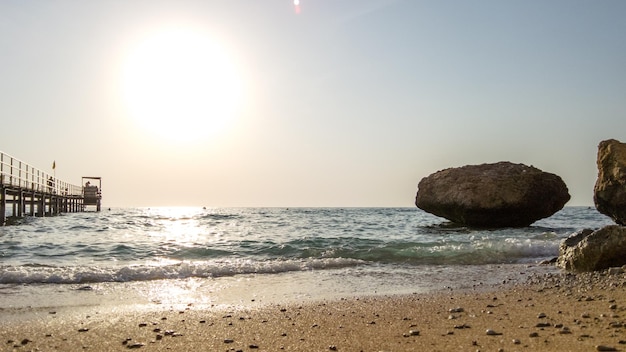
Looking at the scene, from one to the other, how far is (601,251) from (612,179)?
4548mm

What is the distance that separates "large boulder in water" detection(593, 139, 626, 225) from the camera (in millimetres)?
12312

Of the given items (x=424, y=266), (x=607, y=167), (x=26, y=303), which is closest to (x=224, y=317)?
(x=26, y=303)

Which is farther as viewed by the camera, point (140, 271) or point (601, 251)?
point (140, 271)

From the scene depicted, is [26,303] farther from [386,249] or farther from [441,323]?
[386,249]

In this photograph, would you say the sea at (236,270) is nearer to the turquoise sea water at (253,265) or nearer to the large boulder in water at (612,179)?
the turquoise sea water at (253,265)

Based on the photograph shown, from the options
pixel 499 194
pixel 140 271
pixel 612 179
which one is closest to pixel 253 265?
pixel 140 271

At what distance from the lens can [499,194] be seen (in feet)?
70.4

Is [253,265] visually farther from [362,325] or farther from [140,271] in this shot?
[362,325]

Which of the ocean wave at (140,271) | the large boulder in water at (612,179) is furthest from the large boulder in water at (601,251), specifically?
the ocean wave at (140,271)

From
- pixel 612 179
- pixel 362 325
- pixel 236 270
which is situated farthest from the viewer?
pixel 612 179

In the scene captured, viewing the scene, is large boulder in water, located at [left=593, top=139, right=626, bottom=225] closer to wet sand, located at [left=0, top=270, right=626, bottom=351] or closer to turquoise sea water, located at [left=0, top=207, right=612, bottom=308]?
turquoise sea water, located at [left=0, top=207, right=612, bottom=308]

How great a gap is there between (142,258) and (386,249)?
711 cm

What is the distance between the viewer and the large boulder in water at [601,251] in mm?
8922

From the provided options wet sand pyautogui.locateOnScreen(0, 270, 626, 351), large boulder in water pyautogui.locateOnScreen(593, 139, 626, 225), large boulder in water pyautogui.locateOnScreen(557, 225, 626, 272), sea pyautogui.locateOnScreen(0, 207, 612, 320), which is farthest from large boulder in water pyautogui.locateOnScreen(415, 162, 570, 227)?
wet sand pyautogui.locateOnScreen(0, 270, 626, 351)
